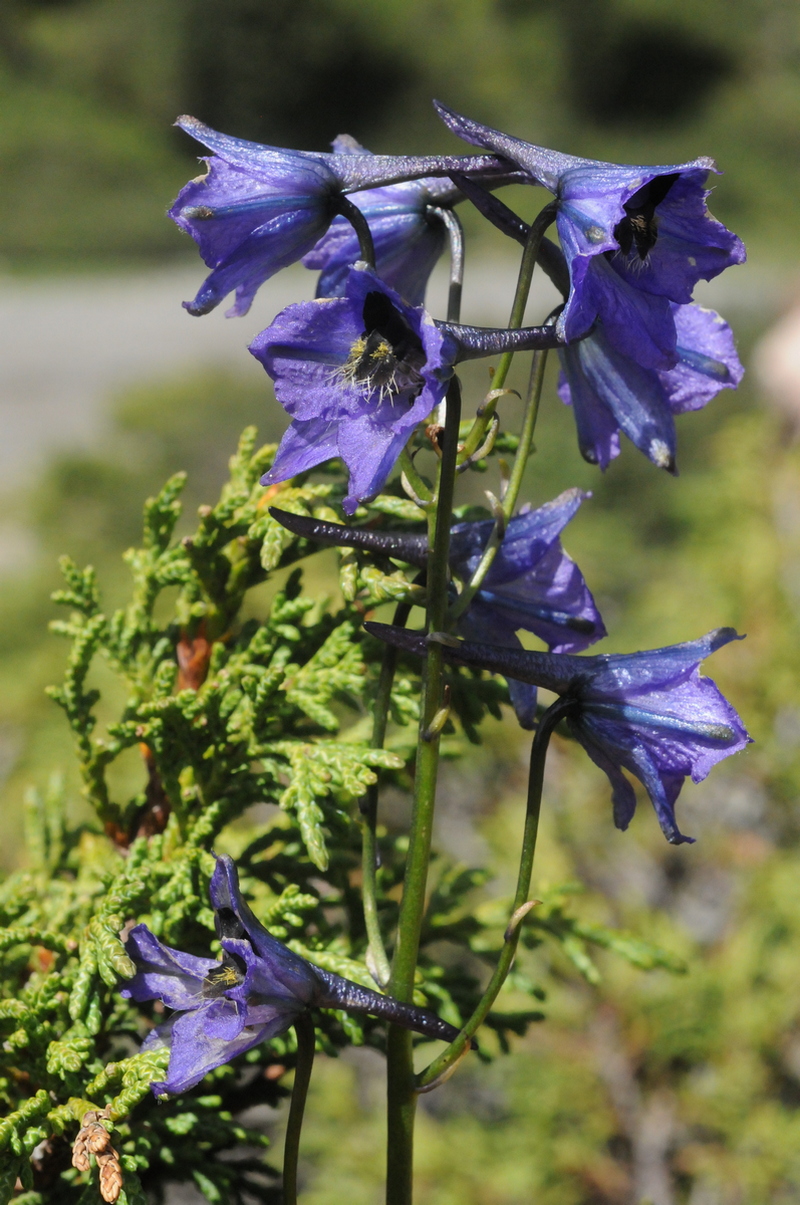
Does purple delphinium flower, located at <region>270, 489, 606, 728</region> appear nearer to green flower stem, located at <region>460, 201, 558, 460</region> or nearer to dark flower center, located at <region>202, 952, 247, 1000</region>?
green flower stem, located at <region>460, 201, 558, 460</region>

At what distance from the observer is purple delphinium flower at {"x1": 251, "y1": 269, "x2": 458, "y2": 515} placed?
56 centimetres

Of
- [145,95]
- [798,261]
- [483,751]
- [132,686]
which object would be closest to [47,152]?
[145,95]

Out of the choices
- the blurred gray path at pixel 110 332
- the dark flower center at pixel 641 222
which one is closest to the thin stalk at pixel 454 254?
the dark flower center at pixel 641 222

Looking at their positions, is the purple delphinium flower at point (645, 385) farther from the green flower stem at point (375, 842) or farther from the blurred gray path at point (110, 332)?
the blurred gray path at point (110, 332)

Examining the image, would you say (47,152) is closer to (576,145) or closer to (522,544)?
(576,145)

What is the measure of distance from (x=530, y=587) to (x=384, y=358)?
0.62ft

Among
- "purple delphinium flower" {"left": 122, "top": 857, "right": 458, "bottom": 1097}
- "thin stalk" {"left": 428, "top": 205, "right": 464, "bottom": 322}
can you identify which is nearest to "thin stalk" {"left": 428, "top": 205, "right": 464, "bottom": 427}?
"thin stalk" {"left": 428, "top": 205, "right": 464, "bottom": 322}

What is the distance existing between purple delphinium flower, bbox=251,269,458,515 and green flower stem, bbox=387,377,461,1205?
3cm

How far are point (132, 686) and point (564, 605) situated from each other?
0.38 m

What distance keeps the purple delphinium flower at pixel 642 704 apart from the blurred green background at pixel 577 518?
3.32 feet

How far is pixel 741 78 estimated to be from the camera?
12492 mm

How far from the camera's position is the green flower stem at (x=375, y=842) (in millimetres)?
655

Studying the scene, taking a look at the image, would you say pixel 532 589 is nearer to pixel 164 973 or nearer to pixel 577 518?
pixel 164 973

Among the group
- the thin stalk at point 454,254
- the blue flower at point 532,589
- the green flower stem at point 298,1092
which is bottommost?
the green flower stem at point 298,1092
